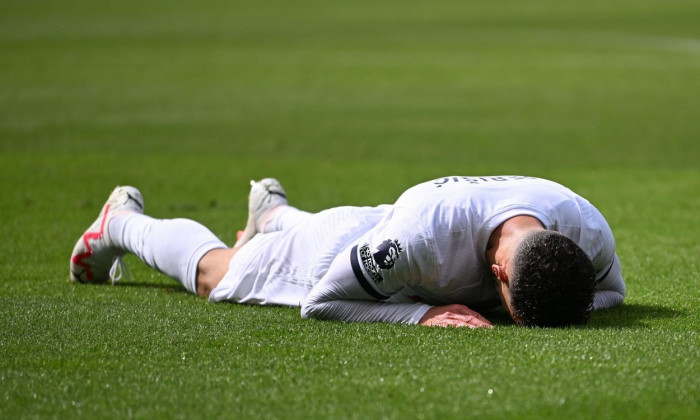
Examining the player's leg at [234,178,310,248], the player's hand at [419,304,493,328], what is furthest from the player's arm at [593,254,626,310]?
the player's leg at [234,178,310,248]

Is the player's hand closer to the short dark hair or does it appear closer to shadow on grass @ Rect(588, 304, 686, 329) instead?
the short dark hair

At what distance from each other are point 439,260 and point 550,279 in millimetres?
546

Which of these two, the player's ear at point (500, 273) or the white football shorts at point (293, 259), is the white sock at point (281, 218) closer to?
the white football shorts at point (293, 259)

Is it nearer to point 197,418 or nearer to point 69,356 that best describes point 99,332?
point 69,356

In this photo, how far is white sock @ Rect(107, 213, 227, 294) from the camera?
18.1 ft

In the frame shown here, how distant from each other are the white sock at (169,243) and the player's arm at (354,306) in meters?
1.04

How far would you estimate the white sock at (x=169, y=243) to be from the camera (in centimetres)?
552

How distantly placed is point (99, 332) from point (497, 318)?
1823mm

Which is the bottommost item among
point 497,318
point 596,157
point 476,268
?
point 596,157

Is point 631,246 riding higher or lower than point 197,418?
lower

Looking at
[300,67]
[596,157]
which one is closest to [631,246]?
[596,157]

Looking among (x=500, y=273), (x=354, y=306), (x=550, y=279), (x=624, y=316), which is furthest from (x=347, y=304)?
(x=624, y=316)

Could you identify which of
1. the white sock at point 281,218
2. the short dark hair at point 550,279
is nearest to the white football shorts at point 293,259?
the white sock at point 281,218

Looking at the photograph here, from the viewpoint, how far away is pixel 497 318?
477 cm
